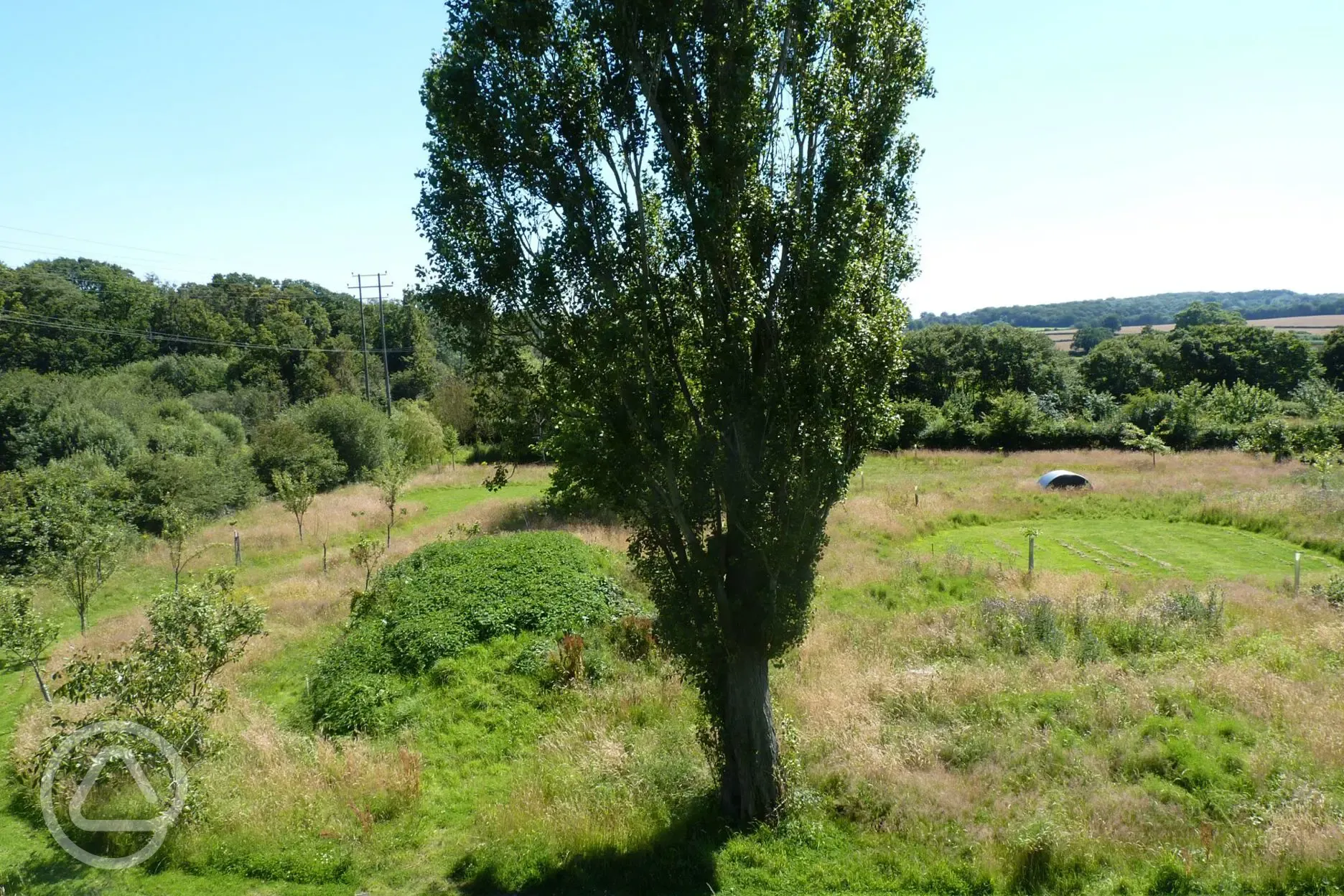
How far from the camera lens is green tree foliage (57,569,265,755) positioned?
31.7 feet

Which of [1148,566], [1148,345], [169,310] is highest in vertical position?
[169,310]

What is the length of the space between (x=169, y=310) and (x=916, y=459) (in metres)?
67.6

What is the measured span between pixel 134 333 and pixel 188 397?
1440 cm

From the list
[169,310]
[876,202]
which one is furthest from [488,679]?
[169,310]

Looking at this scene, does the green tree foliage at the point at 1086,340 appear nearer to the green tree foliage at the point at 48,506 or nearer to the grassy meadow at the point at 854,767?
the grassy meadow at the point at 854,767

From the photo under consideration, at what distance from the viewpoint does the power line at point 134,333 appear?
55.6 metres

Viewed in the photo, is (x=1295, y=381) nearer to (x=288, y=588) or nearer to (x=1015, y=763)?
(x=1015, y=763)

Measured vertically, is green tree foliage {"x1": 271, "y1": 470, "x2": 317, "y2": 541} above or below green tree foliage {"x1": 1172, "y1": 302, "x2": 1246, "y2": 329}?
below

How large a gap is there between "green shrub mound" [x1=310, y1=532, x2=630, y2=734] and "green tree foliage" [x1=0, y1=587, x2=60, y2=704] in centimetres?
447

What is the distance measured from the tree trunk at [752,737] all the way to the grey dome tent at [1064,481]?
26.9 m

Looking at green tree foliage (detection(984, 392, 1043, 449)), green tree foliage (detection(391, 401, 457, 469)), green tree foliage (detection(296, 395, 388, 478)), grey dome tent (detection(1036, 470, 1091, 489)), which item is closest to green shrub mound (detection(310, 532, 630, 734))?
grey dome tent (detection(1036, 470, 1091, 489))

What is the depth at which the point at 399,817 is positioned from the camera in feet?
32.1

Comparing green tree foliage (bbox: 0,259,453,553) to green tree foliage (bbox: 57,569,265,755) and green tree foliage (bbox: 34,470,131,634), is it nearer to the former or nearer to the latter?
green tree foliage (bbox: 34,470,131,634)

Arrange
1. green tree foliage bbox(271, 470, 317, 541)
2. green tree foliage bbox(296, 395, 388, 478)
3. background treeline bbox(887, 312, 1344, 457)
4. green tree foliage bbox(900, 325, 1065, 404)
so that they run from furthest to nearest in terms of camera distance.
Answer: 1. green tree foliage bbox(900, 325, 1065, 404)
2. green tree foliage bbox(296, 395, 388, 478)
3. background treeline bbox(887, 312, 1344, 457)
4. green tree foliage bbox(271, 470, 317, 541)
